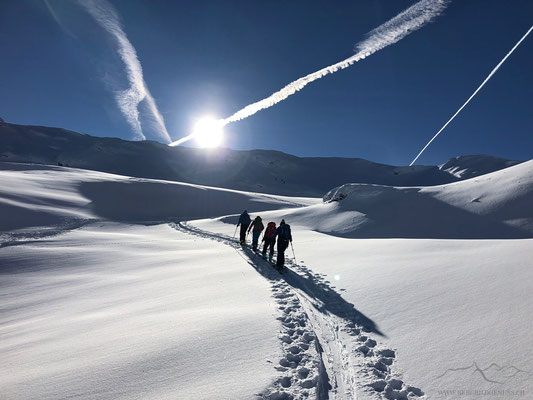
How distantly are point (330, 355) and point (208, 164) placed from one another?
427 feet

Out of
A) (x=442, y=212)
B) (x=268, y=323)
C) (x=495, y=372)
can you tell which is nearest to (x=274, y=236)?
(x=268, y=323)

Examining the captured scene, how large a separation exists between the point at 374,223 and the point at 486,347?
17576mm

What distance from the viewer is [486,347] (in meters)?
3.65

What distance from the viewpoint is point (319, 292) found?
7008 millimetres

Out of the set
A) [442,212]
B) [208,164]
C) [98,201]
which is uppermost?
[208,164]

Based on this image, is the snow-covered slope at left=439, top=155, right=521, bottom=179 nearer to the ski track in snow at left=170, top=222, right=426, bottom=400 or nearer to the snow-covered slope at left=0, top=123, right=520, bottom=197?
the snow-covered slope at left=0, top=123, right=520, bottom=197

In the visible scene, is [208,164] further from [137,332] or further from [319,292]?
[137,332]

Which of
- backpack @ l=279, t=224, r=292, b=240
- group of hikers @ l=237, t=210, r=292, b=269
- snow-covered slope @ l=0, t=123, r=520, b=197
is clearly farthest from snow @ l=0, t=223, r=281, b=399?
snow-covered slope @ l=0, t=123, r=520, b=197

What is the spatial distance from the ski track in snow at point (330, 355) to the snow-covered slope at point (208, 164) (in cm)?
9686

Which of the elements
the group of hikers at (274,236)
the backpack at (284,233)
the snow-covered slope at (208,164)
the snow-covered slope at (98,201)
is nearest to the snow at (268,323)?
the group of hikers at (274,236)

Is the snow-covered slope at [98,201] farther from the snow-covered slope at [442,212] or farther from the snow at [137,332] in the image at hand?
the snow-covered slope at [442,212]

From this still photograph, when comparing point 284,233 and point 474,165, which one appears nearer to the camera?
point 284,233

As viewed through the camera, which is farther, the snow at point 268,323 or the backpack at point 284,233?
the backpack at point 284,233

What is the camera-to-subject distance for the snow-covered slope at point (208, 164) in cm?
11588
